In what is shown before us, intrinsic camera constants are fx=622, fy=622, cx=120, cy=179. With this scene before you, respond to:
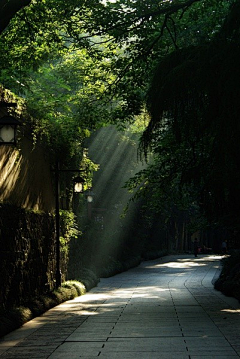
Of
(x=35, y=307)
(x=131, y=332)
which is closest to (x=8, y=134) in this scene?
(x=131, y=332)

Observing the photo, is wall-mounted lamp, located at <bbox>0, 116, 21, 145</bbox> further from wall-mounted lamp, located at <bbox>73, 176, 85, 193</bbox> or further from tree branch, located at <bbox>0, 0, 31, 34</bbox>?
wall-mounted lamp, located at <bbox>73, 176, 85, 193</bbox>

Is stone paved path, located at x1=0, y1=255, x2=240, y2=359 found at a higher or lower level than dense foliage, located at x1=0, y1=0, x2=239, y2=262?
lower

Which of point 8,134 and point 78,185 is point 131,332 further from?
point 78,185

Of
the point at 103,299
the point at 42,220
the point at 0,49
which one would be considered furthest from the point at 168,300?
the point at 0,49

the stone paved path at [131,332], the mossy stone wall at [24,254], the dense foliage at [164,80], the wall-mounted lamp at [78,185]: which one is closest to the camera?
the stone paved path at [131,332]

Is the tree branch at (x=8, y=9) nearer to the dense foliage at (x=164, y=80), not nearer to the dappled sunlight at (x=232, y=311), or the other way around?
the dense foliage at (x=164, y=80)

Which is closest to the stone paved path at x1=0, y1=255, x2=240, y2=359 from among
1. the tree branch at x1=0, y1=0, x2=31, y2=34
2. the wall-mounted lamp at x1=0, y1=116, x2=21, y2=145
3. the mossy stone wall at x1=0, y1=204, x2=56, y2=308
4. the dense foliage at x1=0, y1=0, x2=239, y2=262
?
the mossy stone wall at x1=0, y1=204, x2=56, y2=308

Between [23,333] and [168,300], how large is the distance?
25.7ft

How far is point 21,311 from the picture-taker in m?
12.8

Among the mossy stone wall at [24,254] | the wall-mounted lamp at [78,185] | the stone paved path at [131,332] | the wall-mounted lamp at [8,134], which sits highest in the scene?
the wall-mounted lamp at [78,185]

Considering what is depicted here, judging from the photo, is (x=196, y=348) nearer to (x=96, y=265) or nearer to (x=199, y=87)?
(x=199, y=87)

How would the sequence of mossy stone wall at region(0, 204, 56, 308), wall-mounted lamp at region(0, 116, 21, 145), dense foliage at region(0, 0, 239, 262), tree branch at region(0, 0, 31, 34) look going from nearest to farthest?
dense foliage at region(0, 0, 239, 262)
wall-mounted lamp at region(0, 116, 21, 145)
tree branch at region(0, 0, 31, 34)
mossy stone wall at region(0, 204, 56, 308)

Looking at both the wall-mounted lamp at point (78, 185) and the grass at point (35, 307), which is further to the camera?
the wall-mounted lamp at point (78, 185)

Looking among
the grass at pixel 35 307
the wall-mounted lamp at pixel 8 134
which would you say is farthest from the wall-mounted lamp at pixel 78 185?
Answer: the wall-mounted lamp at pixel 8 134
